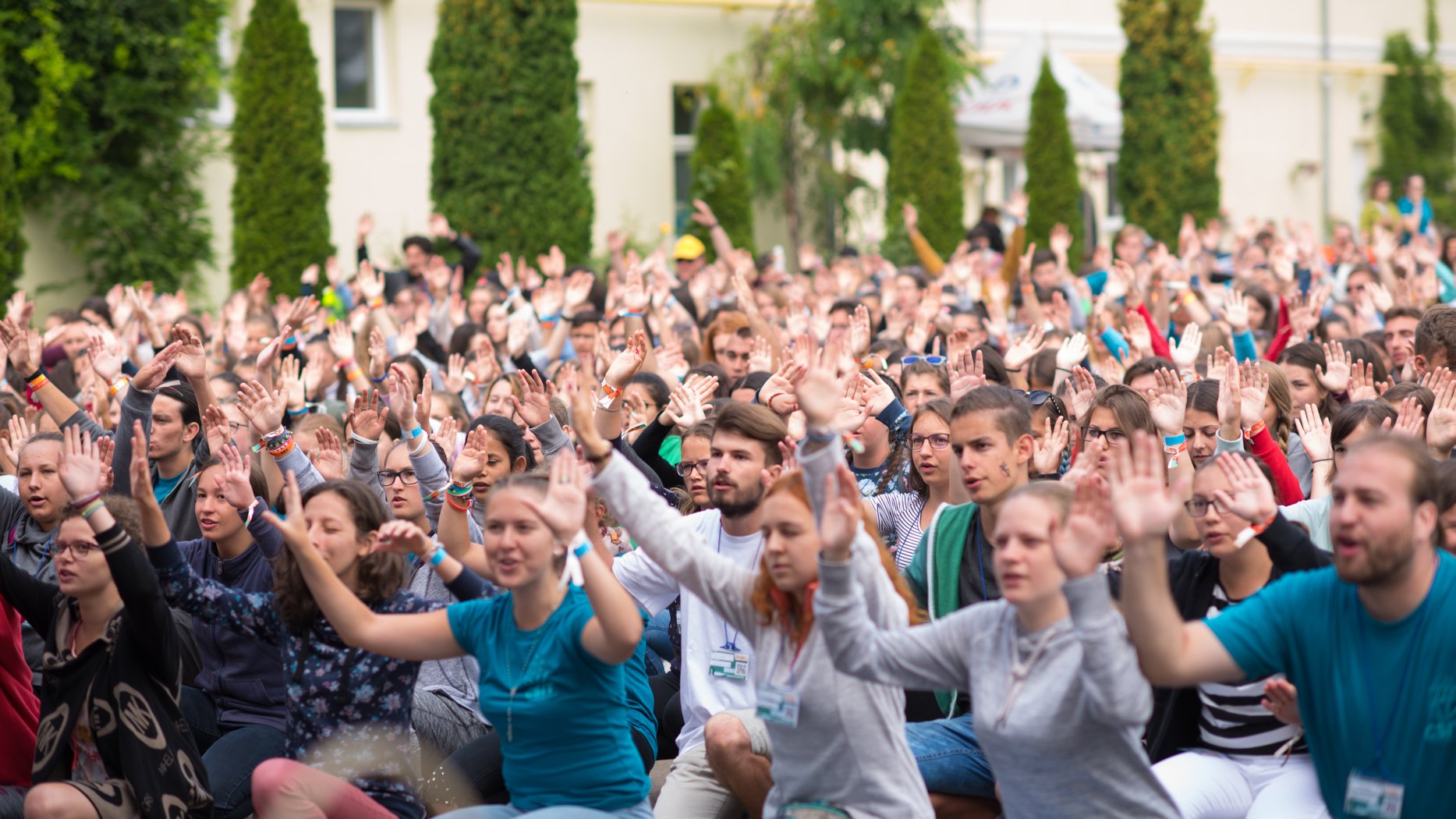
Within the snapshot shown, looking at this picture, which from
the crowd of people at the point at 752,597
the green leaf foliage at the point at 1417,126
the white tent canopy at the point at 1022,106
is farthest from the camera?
the green leaf foliage at the point at 1417,126

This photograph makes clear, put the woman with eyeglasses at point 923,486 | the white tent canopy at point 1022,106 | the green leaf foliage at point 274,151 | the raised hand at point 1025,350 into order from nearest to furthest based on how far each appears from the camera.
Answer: the woman with eyeglasses at point 923,486, the raised hand at point 1025,350, the green leaf foliage at point 274,151, the white tent canopy at point 1022,106

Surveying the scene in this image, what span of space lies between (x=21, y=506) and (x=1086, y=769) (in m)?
4.14

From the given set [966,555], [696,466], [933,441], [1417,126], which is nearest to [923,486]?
[933,441]

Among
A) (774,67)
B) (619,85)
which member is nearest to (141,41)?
(619,85)

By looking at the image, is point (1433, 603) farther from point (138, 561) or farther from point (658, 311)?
point (658, 311)

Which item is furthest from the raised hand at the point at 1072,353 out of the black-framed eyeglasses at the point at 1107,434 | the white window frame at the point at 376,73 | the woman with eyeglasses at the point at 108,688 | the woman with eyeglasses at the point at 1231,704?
the white window frame at the point at 376,73

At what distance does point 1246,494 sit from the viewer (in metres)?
3.77

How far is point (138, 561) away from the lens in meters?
4.14

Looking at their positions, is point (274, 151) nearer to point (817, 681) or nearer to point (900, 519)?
point (900, 519)

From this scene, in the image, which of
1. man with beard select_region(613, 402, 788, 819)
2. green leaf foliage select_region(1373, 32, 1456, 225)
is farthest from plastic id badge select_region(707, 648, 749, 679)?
green leaf foliage select_region(1373, 32, 1456, 225)

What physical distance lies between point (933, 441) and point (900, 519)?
1.30ft

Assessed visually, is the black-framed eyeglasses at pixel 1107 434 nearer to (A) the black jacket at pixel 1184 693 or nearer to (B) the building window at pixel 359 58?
(A) the black jacket at pixel 1184 693

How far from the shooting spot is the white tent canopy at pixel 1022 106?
737 inches

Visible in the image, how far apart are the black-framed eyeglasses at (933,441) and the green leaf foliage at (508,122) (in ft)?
34.7
